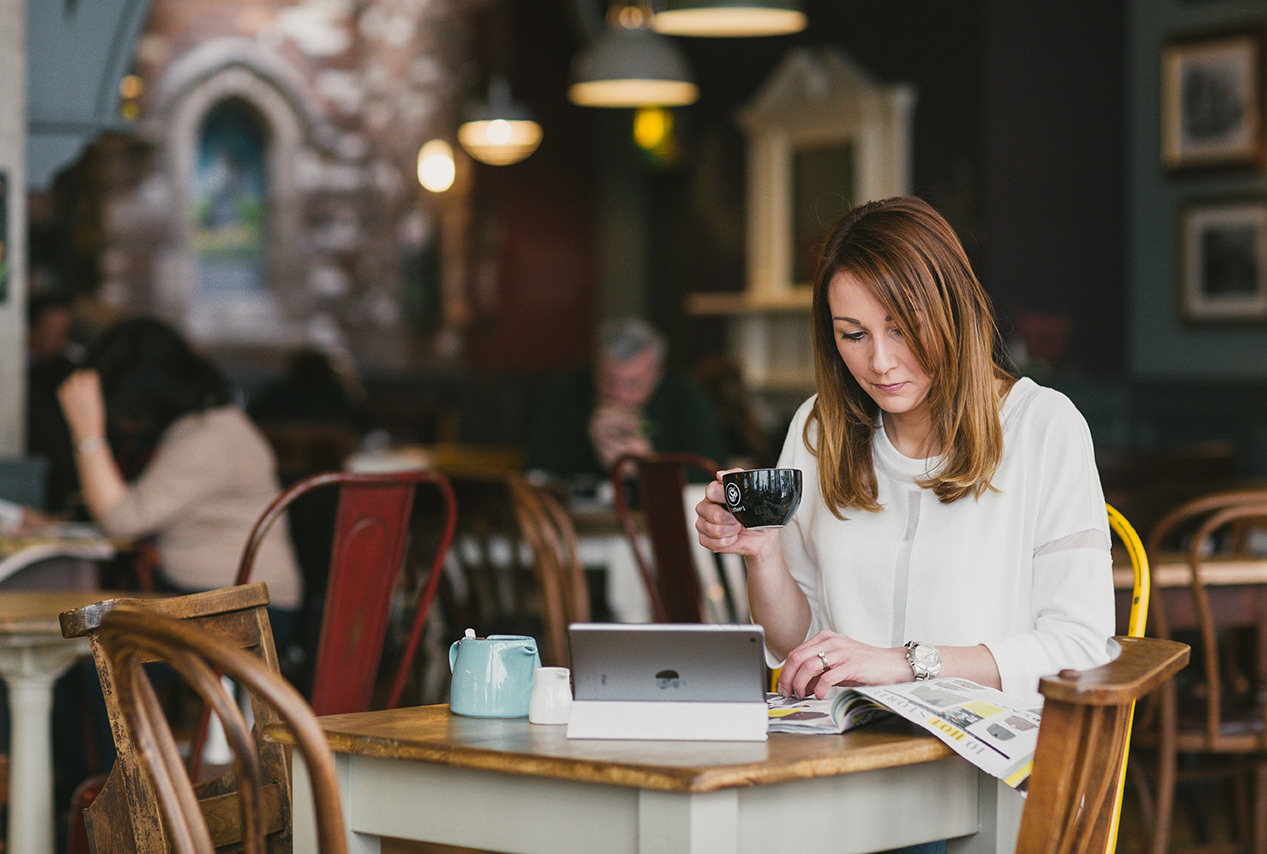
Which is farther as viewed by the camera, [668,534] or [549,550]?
[668,534]

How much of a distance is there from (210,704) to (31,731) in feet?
5.10

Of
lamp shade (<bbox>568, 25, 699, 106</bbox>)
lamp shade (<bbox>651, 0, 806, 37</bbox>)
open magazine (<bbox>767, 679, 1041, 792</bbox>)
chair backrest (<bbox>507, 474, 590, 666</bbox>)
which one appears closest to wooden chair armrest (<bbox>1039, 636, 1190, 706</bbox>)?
open magazine (<bbox>767, 679, 1041, 792</bbox>)

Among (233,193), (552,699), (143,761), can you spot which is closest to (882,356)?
(552,699)

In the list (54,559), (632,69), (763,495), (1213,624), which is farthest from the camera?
(632,69)

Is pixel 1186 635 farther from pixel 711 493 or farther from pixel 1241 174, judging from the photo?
pixel 1241 174

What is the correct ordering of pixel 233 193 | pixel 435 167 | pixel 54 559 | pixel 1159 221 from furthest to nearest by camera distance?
pixel 233 193 < pixel 435 167 < pixel 1159 221 < pixel 54 559

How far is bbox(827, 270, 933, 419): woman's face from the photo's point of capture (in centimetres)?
192

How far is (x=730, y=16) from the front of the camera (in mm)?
5098

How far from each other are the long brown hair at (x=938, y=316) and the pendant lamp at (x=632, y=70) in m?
4.17

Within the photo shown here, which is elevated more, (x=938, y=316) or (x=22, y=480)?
(x=938, y=316)

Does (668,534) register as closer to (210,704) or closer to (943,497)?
(943,497)

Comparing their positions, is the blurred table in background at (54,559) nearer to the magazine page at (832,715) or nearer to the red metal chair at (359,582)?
the red metal chair at (359,582)

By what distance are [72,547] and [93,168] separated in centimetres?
752

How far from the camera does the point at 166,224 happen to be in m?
10.7
